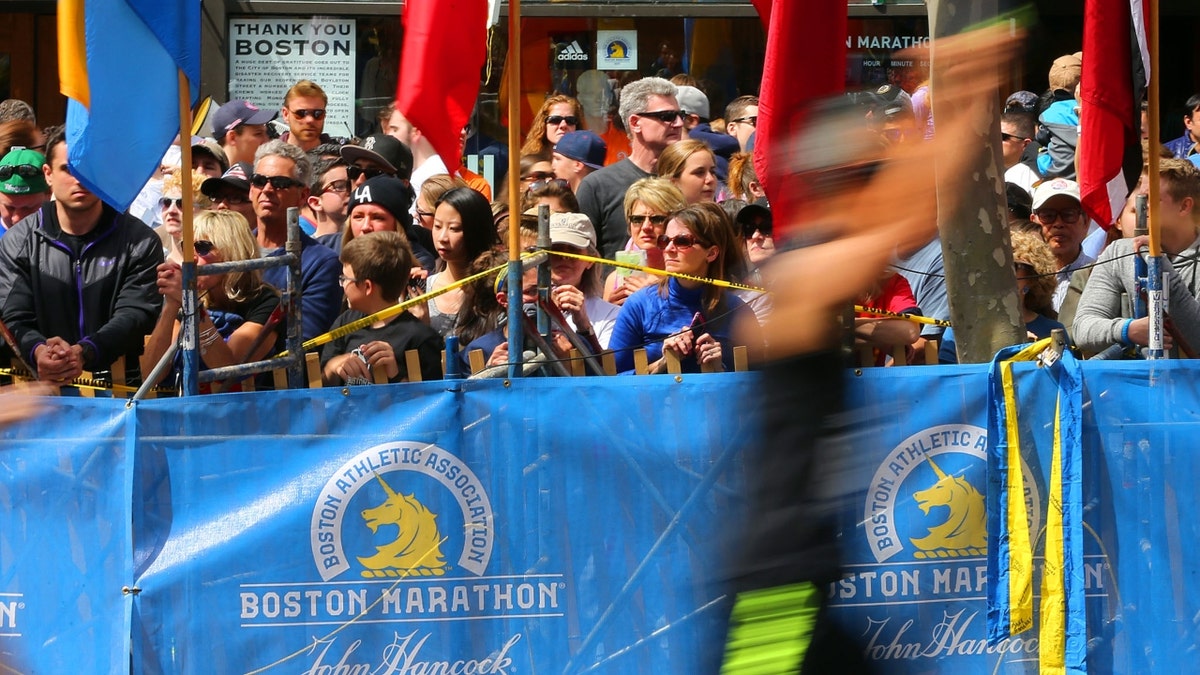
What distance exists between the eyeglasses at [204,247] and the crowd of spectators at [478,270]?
12 mm

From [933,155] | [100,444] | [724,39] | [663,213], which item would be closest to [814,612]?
[933,155]

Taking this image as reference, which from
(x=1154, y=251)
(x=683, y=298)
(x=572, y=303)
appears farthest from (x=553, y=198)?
(x=1154, y=251)

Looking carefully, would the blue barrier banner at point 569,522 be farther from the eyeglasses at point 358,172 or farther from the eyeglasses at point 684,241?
the eyeglasses at point 358,172

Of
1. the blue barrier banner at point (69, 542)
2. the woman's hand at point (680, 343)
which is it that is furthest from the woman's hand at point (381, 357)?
the woman's hand at point (680, 343)

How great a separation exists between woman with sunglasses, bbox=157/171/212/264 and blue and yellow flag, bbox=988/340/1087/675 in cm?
439

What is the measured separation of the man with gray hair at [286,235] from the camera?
7.50 metres

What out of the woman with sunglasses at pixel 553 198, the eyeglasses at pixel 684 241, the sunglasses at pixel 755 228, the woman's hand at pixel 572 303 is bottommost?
the woman's hand at pixel 572 303

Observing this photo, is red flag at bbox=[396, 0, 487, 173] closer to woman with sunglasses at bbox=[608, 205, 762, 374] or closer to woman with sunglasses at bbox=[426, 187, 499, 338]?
woman with sunglasses at bbox=[426, 187, 499, 338]

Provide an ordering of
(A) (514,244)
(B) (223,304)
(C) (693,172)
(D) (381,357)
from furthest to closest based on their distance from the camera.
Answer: (C) (693,172) < (B) (223,304) < (D) (381,357) < (A) (514,244)

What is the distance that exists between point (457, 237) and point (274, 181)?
1643mm

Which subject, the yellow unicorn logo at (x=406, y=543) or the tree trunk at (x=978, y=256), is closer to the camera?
the yellow unicorn logo at (x=406, y=543)

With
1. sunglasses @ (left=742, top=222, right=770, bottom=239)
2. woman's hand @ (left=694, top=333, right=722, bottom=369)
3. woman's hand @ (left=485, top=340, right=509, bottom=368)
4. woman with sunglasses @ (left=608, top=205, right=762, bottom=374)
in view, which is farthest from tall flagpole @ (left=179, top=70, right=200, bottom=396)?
sunglasses @ (left=742, top=222, right=770, bottom=239)

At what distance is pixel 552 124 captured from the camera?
10.8 meters

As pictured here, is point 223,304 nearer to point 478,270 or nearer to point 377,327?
point 377,327
